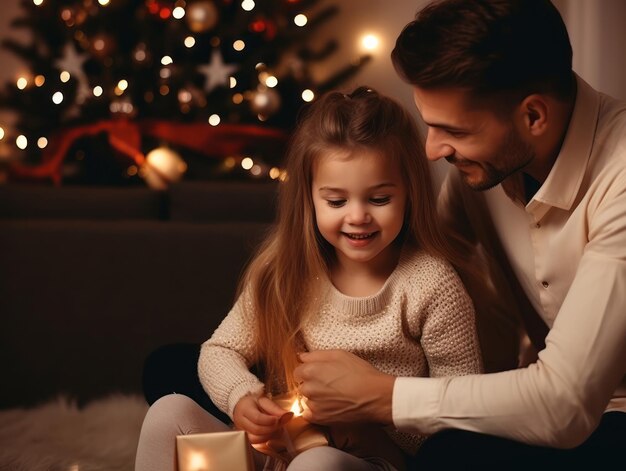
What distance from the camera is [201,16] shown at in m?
3.30

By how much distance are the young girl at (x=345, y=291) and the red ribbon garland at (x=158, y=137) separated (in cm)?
202

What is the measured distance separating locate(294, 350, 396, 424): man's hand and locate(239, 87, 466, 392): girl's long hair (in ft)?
0.57

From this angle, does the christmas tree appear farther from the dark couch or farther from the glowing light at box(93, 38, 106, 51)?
the dark couch

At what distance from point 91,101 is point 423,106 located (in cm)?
246

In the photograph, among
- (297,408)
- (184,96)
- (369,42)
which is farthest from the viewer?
(369,42)

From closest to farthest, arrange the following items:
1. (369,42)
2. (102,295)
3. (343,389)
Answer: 1. (343,389)
2. (102,295)
3. (369,42)

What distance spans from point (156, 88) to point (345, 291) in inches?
90.5

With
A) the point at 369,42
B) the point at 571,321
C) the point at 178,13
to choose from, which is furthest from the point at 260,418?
the point at 369,42

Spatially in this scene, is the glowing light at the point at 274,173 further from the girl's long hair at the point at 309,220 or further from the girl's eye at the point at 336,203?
the girl's eye at the point at 336,203

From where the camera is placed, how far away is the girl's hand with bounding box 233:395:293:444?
1.23 m

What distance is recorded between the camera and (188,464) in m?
1.13

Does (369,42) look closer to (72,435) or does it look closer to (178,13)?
(178,13)

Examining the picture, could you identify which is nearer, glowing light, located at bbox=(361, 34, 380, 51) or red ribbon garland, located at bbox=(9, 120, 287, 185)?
red ribbon garland, located at bbox=(9, 120, 287, 185)

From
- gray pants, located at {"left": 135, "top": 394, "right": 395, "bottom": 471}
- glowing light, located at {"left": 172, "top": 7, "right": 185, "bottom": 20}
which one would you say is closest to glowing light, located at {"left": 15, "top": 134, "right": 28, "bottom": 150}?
glowing light, located at {"left": 172, "top": 7, "right": 185, "bottom": 20}
